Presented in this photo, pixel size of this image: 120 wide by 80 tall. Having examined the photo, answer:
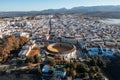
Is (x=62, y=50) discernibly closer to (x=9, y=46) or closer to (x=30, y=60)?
(x=30, y=60)

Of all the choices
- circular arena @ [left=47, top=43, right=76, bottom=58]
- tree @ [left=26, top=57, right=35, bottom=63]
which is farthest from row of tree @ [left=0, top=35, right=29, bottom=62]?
circular arena @ [left=47, top=43, right=76, bottom=58]

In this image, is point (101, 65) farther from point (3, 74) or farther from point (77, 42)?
point (77, 42)

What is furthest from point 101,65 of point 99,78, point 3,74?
point 3,74

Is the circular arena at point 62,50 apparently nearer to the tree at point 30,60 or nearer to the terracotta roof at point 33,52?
the terracotta roof at point 33,52

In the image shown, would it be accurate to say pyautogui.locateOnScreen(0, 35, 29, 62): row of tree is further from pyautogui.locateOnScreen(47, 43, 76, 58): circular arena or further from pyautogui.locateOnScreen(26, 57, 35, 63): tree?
pyautogui.locateOnScreen(47, 43, 76, 58): circular arena

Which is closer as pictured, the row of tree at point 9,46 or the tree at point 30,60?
the tree at point 30,60

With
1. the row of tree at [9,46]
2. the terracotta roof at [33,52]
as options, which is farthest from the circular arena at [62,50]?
the row of tree at [9,46]

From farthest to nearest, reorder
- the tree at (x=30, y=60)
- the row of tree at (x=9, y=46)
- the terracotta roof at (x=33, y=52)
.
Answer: the terracotta roof at (x=33, y=52)
the row of tree at (x=9, y=46)
the tree at (x=30, y=60)

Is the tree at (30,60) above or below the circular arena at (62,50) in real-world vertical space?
above

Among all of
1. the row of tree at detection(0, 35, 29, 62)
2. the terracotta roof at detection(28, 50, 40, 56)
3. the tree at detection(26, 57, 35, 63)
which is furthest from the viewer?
the terracotta roof at detection(28, 50, 40, 56)

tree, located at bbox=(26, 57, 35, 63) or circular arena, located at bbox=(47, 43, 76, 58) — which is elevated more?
tree, located at bbox=(26, 57, 35, 63)

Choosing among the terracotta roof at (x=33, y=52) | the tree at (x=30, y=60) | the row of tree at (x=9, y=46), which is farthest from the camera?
the terracotta roof at (x=33, y=52)
